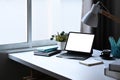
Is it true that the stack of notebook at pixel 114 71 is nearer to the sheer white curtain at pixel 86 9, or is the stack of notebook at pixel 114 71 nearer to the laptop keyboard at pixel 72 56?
the laptop keyboard at pixel 72 56

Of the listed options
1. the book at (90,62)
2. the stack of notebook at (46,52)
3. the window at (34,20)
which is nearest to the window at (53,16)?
the window at (34,20)

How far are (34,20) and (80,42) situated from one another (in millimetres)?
719

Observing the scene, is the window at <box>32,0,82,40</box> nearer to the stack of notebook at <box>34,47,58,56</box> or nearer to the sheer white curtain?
the sheer white curtain

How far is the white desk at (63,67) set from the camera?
1.86 m

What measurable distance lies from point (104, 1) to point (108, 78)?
1.62 metres

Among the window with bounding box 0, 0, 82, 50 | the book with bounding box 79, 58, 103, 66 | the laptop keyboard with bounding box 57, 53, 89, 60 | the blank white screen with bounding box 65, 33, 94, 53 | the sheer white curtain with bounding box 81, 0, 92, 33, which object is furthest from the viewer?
the sheer white curtain with bounding box 81, 0, 92, 33

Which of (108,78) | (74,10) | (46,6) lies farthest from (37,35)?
(108,78)

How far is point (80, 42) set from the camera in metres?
2.52

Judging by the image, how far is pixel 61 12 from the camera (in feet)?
10.4

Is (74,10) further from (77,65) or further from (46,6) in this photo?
(77,65)

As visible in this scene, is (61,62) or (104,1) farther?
(104,1)

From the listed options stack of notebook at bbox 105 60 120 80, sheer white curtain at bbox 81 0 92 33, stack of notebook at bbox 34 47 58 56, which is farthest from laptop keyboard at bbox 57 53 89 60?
sheer white curtain at bbox 81 0 92 33

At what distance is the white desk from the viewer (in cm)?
186

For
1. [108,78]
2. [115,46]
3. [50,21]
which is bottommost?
[108,78]
